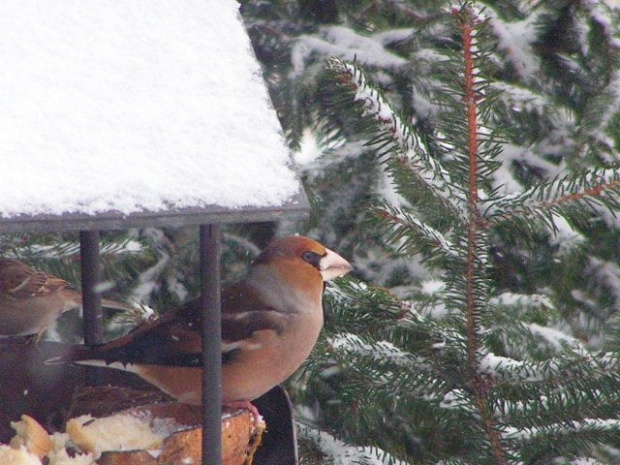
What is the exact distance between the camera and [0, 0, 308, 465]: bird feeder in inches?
56.8

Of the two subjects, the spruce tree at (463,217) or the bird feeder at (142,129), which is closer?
the bird feeder at (142,129)

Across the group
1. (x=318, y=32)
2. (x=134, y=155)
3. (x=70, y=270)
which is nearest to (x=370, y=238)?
(x=318, y=32)

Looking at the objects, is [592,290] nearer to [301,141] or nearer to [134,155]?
[301,141]

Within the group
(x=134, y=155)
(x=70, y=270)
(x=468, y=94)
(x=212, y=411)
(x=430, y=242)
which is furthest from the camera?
(x=70, y=270)

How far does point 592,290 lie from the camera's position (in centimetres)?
380

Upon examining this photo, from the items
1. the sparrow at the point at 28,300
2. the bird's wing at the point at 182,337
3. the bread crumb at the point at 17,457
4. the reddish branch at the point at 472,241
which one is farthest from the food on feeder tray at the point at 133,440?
the sparrow at the point at 28,300

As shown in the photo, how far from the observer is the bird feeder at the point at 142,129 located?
4.73ft

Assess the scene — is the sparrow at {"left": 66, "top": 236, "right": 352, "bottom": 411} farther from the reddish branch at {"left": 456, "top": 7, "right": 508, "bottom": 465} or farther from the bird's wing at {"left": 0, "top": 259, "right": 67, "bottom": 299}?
the bird's wing at {"left": 0, "top": 259, "right": 67, "bottom": 299}

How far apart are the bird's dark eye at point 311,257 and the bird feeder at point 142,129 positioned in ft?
1.58

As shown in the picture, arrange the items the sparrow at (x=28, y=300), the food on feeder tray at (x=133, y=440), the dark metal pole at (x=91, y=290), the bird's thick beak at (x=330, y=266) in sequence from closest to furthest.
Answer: the food on feeder tray at (x=133, y=440) < the bird's thick beak at (x=330, y=266) < the dark metal pole at (x=91, y=290) < the sparrow at (x=28, y=300)

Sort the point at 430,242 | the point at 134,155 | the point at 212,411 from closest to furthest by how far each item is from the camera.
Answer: the point at 134,155 → the point at 212,411 → the point at 430,242

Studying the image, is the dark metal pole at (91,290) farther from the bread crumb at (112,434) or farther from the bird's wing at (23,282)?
the bread crumb at (112,434)

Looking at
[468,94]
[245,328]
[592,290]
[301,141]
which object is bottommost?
[592,290]

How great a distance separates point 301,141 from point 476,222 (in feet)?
6.36
